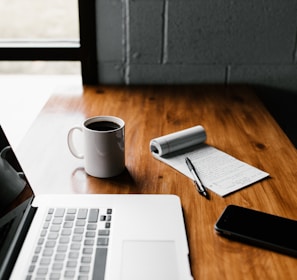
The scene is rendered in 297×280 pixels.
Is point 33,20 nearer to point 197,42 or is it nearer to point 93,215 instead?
point 197,42

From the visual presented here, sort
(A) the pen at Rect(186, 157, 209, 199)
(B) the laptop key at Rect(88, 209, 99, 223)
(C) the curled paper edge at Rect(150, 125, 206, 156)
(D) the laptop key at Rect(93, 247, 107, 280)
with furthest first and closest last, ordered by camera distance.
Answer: (C) the curled paper edge at Rect(150, 125, 206, 156), (A) the pen at Rect(186, 157, 209, 199), (B) the laptop key at Rect(88, 209, 99, 223), (D) the laptop key at Rect(93, 247, 107, 280)

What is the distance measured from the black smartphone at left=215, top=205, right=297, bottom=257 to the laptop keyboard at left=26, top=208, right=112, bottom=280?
205 mm

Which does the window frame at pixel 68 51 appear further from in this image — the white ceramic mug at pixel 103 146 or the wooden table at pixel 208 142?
the white ceramic mug at pixel 103 146

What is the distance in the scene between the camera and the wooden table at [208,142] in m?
0.72

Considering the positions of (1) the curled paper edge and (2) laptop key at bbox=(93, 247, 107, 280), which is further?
(1) the curled paper edge

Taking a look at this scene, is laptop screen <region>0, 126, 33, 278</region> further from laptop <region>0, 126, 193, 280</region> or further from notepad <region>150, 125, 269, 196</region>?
notepad <region>150, 125, 269, 196</region>

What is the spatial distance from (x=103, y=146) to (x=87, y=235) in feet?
0.72

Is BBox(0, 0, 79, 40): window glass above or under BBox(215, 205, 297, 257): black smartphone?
above

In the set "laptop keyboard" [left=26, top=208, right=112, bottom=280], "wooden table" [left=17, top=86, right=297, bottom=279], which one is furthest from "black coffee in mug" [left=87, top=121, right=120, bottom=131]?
"laptop keyboard" [left=26, top=208, right=112, bottom=280]

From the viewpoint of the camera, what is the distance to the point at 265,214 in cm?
80

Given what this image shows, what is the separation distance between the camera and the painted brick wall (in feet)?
4.94

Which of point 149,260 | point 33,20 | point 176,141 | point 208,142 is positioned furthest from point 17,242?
point 33,20

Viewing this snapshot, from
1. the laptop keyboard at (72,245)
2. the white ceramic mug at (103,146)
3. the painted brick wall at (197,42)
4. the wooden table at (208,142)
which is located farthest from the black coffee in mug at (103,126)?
the painted brick wall at (197,42)

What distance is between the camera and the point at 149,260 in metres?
0.69
